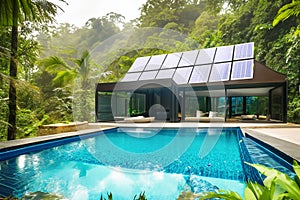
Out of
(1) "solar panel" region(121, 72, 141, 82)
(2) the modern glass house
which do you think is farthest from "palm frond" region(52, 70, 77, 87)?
(1) "solar panel" region(121, 72, 141, 82)

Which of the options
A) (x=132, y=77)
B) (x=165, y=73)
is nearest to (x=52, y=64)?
(x=132, y=77)

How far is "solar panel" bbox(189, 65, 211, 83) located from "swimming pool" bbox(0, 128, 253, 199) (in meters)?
5.31

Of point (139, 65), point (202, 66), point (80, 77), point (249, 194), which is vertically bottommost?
point (249, 194)

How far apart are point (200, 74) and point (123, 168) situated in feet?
29.8

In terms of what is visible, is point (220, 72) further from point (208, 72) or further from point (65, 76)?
point (65, 76)

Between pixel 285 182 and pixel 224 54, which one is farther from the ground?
pixel 224 54

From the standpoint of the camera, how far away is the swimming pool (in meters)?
3.14

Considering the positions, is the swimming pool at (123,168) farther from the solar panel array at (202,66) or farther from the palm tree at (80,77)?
the palm tree at (80,77)

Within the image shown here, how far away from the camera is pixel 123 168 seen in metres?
4.21

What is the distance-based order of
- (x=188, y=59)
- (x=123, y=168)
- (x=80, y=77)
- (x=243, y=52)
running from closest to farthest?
(x=123, y=168)
(x=243, y=52)
(x=80, y=77)
(x=188, y=59)

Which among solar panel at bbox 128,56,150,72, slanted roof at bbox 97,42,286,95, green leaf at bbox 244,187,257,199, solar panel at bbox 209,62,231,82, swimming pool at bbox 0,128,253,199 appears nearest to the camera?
green leaf at bbox 244,187,257,199

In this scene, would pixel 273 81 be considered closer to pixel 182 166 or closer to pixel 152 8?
pixel 182 166

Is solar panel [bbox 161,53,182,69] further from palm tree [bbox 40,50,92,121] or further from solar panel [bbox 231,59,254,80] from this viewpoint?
palm tree [bbox 40,50,92,121]

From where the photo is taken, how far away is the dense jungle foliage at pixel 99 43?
555cm
